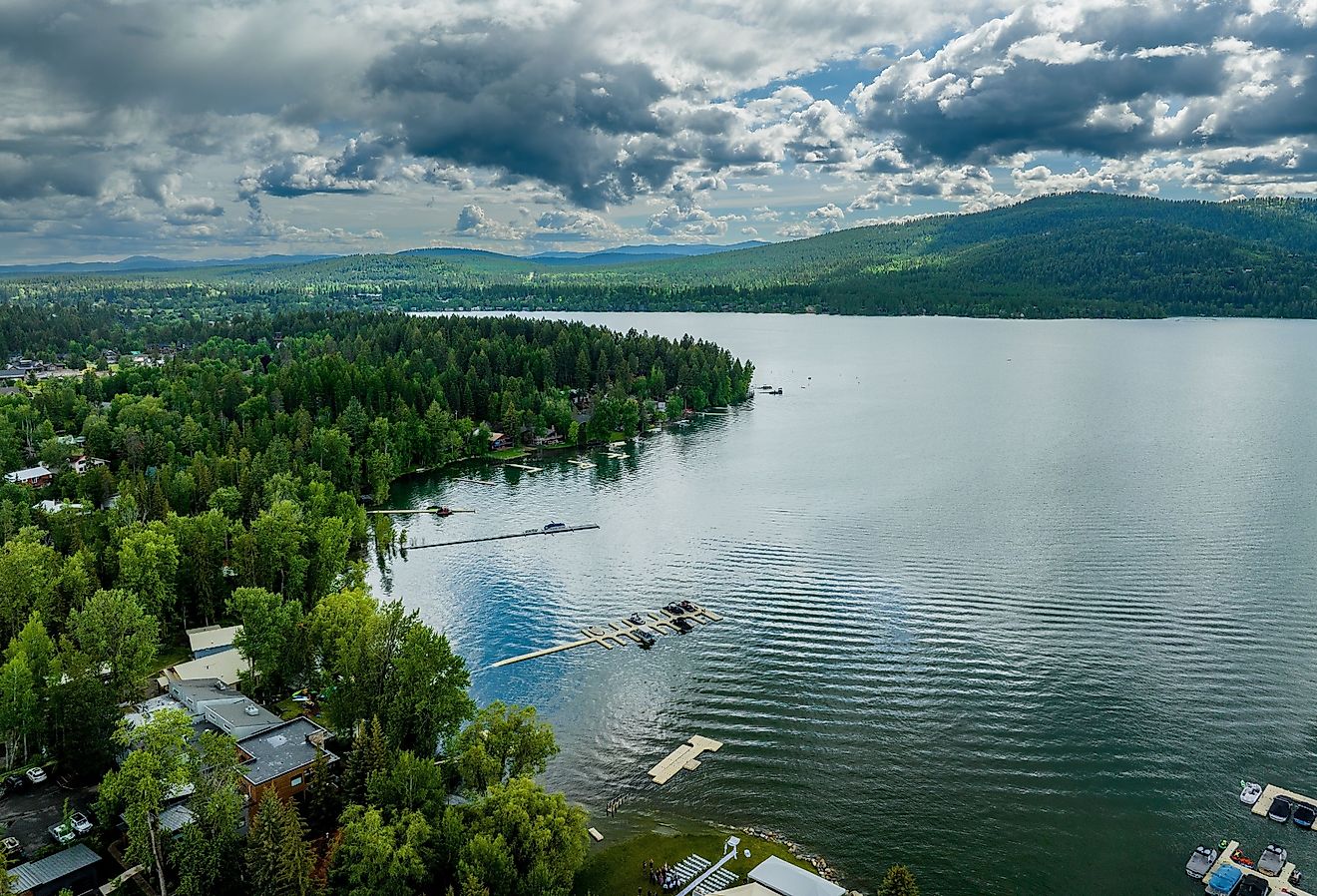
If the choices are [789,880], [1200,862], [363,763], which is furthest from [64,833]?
[1200,862]

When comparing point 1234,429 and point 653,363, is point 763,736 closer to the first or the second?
point 1234,429

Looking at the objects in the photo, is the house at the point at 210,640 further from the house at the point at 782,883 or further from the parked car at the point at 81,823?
the house at the point at 782,883

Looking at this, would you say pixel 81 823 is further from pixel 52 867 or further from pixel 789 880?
pixel 789 880

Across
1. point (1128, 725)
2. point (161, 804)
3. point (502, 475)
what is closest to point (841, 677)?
point (1128, 725)

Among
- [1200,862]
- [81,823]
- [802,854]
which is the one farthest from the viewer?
[802,854]

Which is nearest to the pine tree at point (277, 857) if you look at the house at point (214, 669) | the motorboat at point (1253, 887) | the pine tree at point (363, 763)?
the pine tree at point (363, 763)
